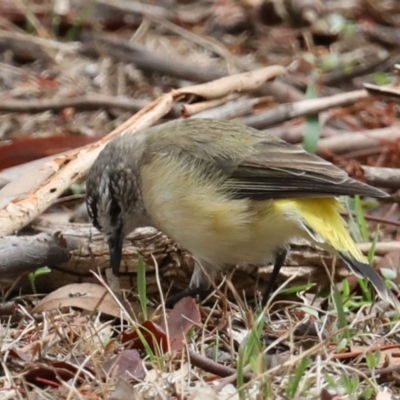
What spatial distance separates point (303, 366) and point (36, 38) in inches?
192

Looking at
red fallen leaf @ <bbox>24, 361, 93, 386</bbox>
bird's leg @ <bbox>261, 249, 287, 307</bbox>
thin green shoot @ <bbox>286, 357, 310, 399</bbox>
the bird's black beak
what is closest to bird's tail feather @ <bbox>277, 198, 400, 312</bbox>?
bird's leg @ <bbox>261, 249, 287, 307</bbox>

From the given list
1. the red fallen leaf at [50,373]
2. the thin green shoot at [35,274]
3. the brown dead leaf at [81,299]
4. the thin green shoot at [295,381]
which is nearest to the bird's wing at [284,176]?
the brown dead leaf at [81,299]

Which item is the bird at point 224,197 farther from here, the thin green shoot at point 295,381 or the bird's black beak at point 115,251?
the thin green shoot at point 295,381

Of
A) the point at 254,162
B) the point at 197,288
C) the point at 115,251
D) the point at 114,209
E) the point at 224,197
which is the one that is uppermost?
the point at 254,162

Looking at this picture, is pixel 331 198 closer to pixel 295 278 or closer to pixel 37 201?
pixel 295 278

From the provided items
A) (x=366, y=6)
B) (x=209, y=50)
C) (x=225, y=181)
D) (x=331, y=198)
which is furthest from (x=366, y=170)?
(x=366, y=6)

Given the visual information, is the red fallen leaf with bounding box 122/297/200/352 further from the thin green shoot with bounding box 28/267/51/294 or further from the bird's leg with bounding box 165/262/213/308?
the thin green shoot with bounding box 28/267/51/294

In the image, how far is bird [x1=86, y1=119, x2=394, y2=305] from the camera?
370 cm

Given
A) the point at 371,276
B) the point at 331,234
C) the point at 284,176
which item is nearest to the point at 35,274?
the point at 284,176

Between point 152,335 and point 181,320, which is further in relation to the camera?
point 181,320

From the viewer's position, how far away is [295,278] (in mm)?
4117

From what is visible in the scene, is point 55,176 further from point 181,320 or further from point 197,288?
point 181,320

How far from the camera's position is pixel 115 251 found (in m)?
3.94

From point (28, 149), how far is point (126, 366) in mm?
2111
